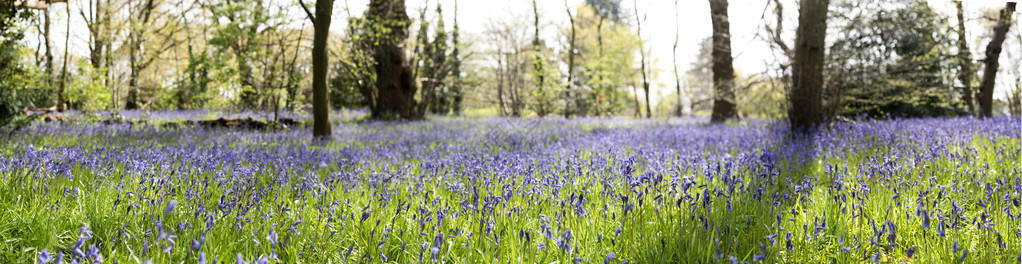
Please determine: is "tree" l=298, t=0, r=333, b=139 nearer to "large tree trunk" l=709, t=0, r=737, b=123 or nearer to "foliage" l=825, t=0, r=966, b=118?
"foliage" l=825, t=0, r=966, b=118

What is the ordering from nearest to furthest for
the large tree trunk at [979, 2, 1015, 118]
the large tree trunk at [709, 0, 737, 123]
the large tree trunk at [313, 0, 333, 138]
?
the large tree trunk at [313, 0, 333, 138] → the large tree trunk at [979, 2, 1015, 118] → the large tree trunk at [709, 0, 737, 123]

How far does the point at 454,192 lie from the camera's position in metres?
3.50

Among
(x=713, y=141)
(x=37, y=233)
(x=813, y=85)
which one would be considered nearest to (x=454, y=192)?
(x=37, y=233)

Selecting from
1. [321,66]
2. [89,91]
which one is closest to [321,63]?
[321,66]

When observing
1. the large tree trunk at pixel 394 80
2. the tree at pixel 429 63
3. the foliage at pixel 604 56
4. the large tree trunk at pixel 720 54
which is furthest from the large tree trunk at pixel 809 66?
the foliage at pixel 604 56

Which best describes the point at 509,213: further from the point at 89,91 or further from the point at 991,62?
the point at 991,62

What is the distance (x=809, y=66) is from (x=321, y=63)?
26.1 feet

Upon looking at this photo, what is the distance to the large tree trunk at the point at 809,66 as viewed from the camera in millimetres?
8086

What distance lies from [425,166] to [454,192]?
1.29 meters

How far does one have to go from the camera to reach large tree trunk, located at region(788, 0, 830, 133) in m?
8.09

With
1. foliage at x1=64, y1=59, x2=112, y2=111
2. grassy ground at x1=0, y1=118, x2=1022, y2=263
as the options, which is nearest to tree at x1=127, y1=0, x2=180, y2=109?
foliage at x1=64, y1=59, x2=112, y2=111

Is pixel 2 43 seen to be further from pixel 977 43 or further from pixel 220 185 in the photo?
pixel 977 43

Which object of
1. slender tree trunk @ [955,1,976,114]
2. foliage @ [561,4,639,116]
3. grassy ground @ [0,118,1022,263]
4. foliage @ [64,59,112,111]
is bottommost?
grassy ground @ [0,118,1022,263]

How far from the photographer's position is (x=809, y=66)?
8125mm
